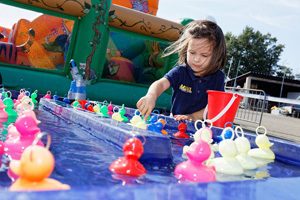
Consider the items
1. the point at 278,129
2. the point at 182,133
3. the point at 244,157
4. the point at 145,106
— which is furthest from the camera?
the point at 278,129

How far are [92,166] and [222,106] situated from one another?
1.91 meters

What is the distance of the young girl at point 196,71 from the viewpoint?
3.15 meters

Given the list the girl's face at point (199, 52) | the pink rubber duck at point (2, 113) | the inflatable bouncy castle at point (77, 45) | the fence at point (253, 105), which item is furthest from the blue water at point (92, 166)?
the fence at point (253, 105)

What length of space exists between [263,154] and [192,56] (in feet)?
4.56

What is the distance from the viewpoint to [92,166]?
1.37m

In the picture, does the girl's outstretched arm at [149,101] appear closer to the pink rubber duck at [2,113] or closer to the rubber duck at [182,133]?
the rubber duck at [182,133]

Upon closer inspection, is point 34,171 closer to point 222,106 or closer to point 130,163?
point 130,163

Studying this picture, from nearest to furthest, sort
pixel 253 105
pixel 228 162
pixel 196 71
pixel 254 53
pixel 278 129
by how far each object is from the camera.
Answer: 1. pixel 228 162
2. pixel 196 71
3. pixel 278 129
4. pixel 253 105
5. pixel 254 53

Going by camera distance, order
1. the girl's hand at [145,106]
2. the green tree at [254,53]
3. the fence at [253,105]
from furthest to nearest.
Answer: the green tree at [254,53], the fence at [253,105], the girl's hand at [145,106]

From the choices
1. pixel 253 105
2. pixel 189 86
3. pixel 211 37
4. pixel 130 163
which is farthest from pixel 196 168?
pixel 253 105

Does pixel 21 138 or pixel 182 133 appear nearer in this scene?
pixel 21 138

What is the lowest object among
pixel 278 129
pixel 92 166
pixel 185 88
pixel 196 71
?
pixel 278 129

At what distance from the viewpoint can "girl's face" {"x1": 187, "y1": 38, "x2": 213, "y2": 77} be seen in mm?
3117

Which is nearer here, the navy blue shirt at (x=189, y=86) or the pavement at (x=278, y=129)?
the navy blue shirt at (x=189, y=86)
